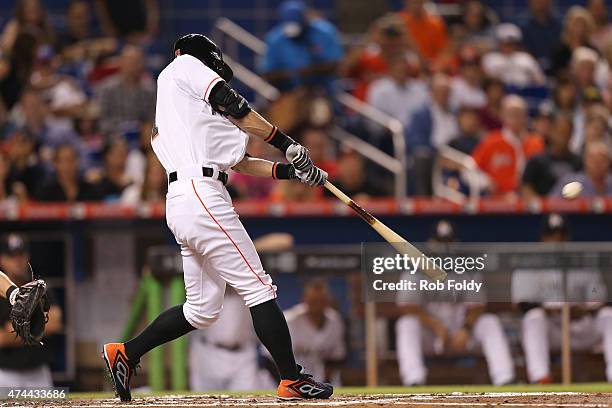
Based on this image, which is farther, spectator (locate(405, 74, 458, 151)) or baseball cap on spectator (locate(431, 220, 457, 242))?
spectator (locate(405, 74, 458, 151))

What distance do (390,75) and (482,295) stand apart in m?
5.05

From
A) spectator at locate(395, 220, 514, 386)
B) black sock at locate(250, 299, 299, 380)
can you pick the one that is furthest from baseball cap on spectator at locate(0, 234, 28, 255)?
black sock at locate(250, 299, 299, 380)

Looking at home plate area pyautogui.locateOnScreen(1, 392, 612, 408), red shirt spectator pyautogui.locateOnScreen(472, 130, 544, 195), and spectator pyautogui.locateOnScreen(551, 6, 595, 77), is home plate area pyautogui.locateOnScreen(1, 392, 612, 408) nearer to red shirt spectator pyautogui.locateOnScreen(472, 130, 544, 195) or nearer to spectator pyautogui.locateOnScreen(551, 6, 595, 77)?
red shirt spectator pyautogui.locateOnScreen(472, 130, 544, 195)

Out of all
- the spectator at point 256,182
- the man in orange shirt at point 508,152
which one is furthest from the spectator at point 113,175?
the man in orange shirt at point 508,152

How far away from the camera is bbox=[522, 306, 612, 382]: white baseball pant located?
31.7ft

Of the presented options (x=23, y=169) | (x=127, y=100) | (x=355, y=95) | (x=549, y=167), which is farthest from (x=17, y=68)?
(x=549, y=167)

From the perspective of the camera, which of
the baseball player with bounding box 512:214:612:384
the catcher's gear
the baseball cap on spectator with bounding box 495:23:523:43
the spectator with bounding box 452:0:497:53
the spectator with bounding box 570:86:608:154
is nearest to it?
the catcher's gear

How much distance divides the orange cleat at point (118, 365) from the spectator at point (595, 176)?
5.20 meters

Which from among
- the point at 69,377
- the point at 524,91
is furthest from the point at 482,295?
the point at 524,91

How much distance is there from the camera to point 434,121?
13.4 metres

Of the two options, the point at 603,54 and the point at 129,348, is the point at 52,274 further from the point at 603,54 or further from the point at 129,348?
the point at 603,54

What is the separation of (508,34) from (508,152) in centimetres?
217

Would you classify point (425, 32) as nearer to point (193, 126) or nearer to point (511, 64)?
point (511, 64)

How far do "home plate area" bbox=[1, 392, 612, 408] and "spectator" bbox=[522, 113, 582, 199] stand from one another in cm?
429
